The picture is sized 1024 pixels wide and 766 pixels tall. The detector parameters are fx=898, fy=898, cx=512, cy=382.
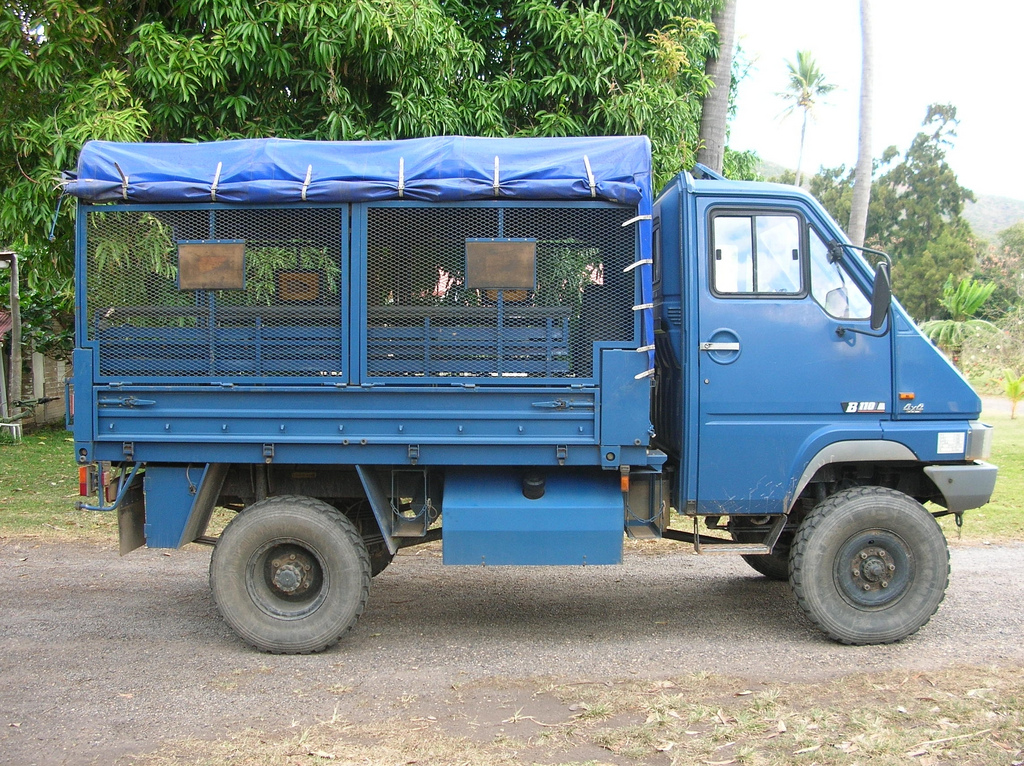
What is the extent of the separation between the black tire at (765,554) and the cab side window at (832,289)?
1396 millimetres

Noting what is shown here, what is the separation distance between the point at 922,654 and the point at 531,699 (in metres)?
2.35

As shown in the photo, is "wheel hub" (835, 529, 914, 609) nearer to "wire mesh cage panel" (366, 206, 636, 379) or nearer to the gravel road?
the gravel road

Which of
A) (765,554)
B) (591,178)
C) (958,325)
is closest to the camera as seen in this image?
(591,178)

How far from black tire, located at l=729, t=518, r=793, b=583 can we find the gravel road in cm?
11

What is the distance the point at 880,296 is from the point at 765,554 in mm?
1969

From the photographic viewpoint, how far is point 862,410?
519 cm

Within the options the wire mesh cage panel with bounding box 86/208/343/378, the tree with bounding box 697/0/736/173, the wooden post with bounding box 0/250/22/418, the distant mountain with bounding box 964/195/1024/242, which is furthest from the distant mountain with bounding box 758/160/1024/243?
the wire mesh cage panel with bounding box 86/208/343/378

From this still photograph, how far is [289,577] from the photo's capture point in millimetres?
5160

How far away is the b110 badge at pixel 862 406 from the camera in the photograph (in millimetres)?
5184

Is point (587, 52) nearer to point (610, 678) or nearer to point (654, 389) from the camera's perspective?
point (654, 389)

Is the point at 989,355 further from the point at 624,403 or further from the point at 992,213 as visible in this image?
the point at 992,213

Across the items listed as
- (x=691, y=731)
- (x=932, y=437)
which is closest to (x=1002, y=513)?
(x=932, y=437)

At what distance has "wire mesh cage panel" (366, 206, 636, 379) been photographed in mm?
5031

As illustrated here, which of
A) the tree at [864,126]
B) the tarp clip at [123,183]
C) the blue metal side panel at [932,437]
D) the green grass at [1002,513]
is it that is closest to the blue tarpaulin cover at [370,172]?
the tarp clip at [123,183]
